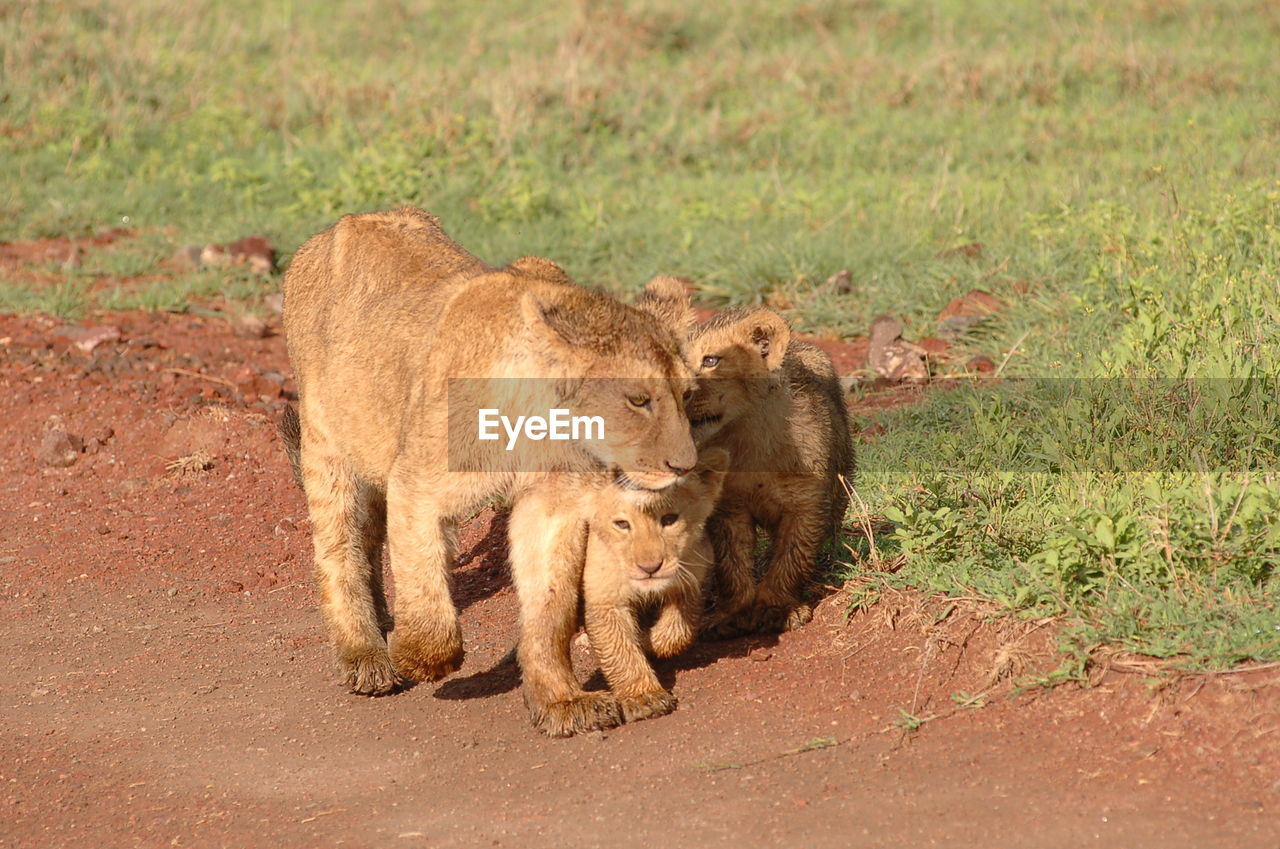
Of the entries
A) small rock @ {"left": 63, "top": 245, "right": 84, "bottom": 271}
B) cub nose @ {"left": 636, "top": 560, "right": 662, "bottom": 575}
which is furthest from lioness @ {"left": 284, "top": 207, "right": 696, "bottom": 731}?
small rock @ {"left": 63, "top": 245, "right": 84, "bottom": 271}

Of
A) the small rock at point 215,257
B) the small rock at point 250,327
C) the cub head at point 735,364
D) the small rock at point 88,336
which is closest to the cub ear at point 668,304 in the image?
the cub head at point 735,364

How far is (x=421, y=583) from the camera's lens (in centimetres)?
493

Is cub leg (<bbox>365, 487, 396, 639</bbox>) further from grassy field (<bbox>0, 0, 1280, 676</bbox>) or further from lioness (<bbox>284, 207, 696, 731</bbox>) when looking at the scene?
grassy field (<bbox>0, 0, 1280, 676</bbox>)

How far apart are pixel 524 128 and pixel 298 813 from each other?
8.17m

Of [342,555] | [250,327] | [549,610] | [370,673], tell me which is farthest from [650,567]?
[250,327]

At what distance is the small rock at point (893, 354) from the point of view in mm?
8031

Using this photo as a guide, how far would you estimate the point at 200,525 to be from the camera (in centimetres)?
723

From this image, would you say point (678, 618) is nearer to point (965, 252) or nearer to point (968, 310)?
point (968, 310)

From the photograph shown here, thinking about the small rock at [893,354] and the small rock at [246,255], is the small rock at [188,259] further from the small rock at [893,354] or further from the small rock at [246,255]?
the small rock at [893,354]

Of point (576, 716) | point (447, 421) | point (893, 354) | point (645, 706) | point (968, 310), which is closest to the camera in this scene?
point (447, 421)

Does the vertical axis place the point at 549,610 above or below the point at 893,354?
above

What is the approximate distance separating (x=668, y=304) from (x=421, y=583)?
50.5 inches

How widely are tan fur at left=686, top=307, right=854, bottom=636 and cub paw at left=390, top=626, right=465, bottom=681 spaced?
1041mm

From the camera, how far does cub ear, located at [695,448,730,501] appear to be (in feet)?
17.0
